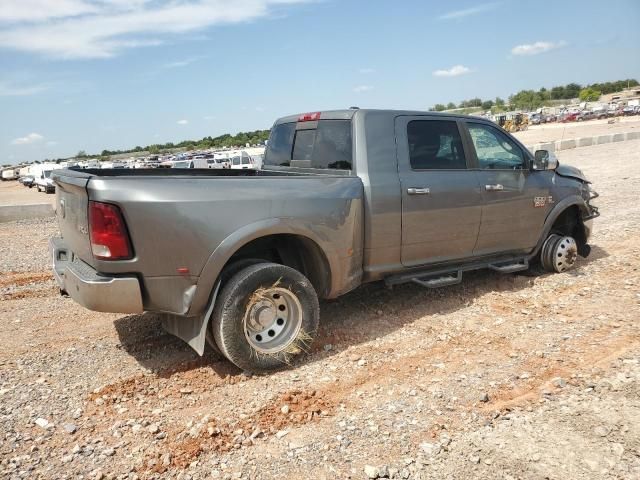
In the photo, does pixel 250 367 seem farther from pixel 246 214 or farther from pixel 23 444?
pixel 23 444

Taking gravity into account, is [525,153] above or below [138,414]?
above

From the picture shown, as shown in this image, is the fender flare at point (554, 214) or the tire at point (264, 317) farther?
the fender flare at point (554, 214)

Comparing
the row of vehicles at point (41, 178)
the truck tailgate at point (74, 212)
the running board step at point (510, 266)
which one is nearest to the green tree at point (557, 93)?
the row of vehicles at point (41, 178)

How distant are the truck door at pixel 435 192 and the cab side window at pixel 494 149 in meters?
0.22

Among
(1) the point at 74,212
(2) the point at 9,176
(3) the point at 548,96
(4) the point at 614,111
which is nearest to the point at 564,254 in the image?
(1) the point at 74,212

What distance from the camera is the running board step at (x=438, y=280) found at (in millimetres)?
4727

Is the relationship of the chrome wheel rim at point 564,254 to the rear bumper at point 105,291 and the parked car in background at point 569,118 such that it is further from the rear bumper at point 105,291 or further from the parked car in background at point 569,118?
the parked car in background at point 569,118

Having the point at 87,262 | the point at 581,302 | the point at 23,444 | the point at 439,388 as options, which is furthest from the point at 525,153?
the point at 23,444

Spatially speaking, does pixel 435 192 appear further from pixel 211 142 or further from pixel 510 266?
pixel 211 142

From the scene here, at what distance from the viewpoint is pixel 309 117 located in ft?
16.1

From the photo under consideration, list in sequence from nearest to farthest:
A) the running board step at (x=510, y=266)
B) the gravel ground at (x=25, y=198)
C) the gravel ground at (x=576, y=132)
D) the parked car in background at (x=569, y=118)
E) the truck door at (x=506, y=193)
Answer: the truck door at (x=506, y=193), the running board step at (x=510, y=266), the gravel ground at (x=25, y=198), the gravel ground at (x=576, y=132), the parked car in background at (x=569, y=118)

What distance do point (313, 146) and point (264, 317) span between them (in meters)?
1.80

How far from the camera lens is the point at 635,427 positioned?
2965mm

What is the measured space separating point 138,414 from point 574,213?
537 cm
